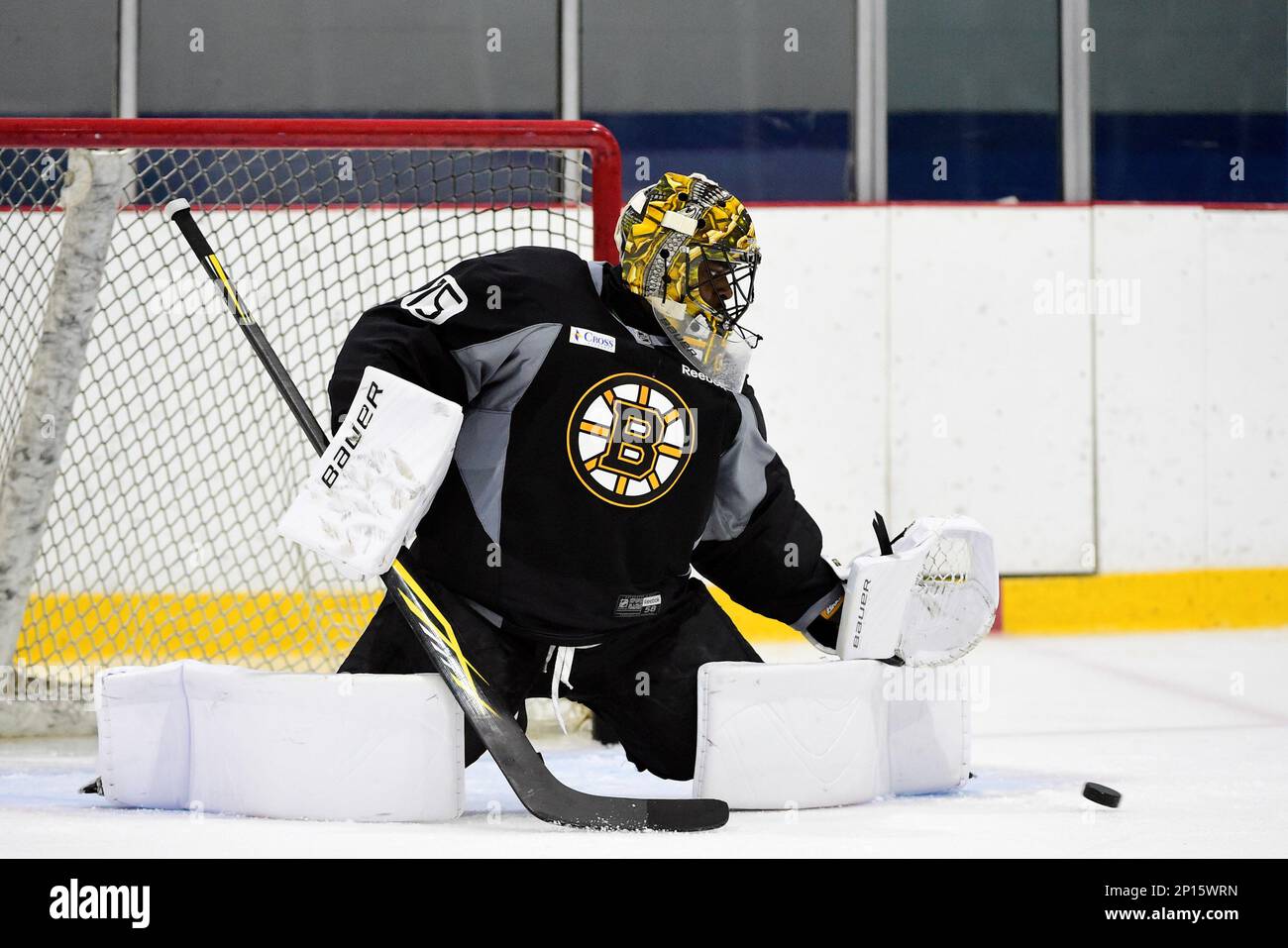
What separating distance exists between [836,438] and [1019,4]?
5.57 ft

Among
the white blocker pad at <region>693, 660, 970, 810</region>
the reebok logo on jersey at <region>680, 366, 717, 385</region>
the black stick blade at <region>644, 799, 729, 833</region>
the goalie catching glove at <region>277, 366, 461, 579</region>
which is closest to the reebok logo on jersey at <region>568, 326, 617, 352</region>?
the reebok logo on jersey at <region>680, 366, 717, 385</region>

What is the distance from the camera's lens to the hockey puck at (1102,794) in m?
2.29

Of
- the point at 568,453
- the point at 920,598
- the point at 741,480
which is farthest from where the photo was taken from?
the point at 920,598

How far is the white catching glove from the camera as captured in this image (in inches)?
97.3

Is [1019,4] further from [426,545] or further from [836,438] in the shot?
[426,545]

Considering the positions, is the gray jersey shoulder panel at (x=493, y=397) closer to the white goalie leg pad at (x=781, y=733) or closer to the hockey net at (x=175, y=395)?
the white goalie leg pad at (x=781, y=733)

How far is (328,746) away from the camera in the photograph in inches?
84.3

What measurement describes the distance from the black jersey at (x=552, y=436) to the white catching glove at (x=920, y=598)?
340 millimetres

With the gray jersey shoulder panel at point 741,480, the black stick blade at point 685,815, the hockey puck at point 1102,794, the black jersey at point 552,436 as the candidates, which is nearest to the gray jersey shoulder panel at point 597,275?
the black jersey at point 552,436

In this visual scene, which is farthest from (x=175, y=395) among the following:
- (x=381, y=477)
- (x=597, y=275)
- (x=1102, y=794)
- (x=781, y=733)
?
(x=1102, y=794)

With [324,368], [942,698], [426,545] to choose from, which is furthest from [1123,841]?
[324,368]

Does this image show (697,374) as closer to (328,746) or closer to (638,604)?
(638,604)

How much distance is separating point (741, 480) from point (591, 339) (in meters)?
0.38

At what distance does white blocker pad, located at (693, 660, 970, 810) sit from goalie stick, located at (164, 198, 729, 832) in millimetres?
126
